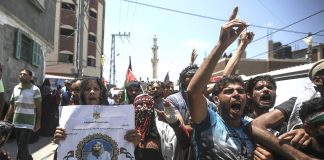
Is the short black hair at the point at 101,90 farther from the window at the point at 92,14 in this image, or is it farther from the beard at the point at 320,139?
the window at the point at 92,14

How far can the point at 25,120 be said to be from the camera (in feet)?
22.8

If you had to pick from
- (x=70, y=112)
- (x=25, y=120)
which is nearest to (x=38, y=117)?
(x=25, y=120)

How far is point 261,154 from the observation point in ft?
8.32

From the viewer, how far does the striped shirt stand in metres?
6.93

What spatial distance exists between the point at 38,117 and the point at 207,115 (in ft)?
16.3

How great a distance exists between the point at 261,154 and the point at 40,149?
804cm

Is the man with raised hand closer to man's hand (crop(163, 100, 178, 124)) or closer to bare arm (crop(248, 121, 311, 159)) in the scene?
bare arm (crop(248, 121, 311, 159))

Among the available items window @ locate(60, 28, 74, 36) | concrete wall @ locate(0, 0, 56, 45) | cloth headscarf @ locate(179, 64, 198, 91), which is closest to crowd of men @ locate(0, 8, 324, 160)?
cloth headscarf @ locate(179, 64, 198, 91)

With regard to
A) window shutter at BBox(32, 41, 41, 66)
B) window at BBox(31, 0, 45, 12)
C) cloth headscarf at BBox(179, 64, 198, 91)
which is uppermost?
window at BBox(31, 0, 45, 12)

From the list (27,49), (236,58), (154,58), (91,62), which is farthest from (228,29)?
(154,58)

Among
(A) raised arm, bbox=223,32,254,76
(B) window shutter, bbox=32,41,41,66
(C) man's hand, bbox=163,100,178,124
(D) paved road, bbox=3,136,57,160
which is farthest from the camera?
(B) window shutter, bbox=32,41,41,66

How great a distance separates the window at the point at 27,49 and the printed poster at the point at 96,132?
9.59 m

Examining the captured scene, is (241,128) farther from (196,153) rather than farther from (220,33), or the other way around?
(220,33)

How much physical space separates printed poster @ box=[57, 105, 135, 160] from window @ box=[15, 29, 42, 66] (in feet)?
31.5
